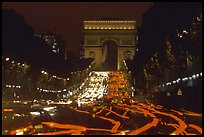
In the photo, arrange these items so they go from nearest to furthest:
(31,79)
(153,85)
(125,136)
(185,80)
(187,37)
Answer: (125,136) → (187,37) → (185,80) → (153,85) → (31,79)

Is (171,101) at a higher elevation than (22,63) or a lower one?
lower

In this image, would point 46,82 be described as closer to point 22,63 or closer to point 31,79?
point 31,79

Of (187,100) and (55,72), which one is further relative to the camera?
(55,72)

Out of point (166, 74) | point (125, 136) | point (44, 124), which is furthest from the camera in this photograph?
point (166, 74)

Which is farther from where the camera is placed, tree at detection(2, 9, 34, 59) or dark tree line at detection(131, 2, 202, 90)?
tree at detection(2, 9, 34, 59)

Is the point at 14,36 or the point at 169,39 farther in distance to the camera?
the point at 14,36

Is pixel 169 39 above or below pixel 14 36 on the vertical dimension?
below

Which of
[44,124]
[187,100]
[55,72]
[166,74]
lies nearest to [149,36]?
[166,74]

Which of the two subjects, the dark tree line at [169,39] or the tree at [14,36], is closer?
the dark tree line at [169,39]

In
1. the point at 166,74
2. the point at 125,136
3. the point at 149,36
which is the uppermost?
the point at 149,36

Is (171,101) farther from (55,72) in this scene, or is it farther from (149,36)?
(55,72)
